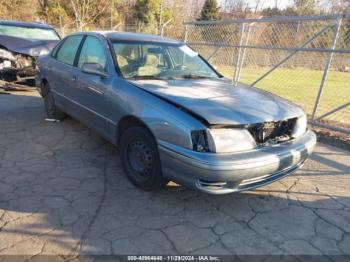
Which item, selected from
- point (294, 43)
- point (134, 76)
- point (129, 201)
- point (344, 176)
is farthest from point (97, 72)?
point (294, 43)

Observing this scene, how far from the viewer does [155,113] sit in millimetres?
2844

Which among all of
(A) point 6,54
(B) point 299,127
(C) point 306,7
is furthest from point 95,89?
(C) point 306,7

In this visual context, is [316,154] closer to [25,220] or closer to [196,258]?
[196,258]

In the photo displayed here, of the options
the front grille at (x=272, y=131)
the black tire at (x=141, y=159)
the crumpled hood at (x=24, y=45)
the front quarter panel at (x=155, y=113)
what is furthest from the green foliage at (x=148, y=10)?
the front grille at (x=272, y=131)

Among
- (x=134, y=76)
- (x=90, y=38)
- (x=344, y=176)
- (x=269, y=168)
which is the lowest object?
(x=344, y=176)

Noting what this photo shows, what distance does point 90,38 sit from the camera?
415cm

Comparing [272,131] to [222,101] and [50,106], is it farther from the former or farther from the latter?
[50,106]

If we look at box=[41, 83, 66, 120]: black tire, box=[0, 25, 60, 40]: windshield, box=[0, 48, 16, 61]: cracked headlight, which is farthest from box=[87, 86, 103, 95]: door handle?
box=[0, 25, 60, 40]: windshield

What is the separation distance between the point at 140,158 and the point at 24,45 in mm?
5629

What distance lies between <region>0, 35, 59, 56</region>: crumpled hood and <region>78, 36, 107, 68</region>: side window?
11.7ft

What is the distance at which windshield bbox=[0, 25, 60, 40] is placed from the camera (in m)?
7.66

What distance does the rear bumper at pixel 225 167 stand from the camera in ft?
8.23

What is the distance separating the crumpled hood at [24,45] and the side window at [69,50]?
2.60 meters

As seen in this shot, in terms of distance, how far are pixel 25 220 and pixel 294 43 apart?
6.75 meters
